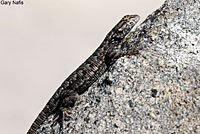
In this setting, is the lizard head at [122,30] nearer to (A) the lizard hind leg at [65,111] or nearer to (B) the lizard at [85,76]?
(B) the lizard at [85,76]

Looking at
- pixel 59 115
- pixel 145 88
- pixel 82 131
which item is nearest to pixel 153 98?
pixel 145 88

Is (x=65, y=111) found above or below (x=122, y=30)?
below

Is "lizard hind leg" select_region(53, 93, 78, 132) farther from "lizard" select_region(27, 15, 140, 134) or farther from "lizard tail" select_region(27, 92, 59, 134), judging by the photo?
"lizard tail" select_region(27, 92, 59, 134)

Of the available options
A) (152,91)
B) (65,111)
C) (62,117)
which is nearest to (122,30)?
(65,111)

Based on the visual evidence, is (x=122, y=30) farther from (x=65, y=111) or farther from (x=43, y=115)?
(x=65, y=111)

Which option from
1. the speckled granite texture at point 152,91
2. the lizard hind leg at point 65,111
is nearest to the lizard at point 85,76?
the lizard hind leg at point 65,111

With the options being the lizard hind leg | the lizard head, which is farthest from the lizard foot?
the lizard head

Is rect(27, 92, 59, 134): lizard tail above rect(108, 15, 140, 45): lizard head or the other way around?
the other way around
